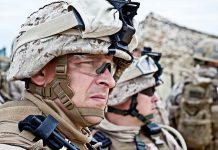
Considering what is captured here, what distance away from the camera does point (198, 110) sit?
29.7 feet

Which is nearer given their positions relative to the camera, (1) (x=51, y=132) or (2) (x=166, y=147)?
(1) (x=51, y=132)

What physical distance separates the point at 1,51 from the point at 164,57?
3.45m

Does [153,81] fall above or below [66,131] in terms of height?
below

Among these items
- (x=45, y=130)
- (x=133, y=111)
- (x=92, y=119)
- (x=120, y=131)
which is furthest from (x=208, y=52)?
(x=45, y=130)

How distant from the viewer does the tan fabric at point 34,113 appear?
256 centimetres

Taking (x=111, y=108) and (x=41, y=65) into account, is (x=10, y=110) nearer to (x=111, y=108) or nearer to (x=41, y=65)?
(x=41, y=65)

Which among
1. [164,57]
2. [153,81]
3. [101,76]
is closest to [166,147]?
[153,81]

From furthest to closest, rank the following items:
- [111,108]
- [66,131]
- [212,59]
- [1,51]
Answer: [1,51] < [212,59] < [111,108] < [66,131]

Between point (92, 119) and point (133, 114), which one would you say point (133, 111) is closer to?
point (133, 114)

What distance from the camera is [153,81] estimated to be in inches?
206

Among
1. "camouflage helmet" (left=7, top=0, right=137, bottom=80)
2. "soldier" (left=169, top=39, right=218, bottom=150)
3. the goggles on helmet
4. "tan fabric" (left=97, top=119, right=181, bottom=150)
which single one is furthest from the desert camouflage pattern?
"camouflage helmet" (left=7, top=0, right=137, bottom=80)

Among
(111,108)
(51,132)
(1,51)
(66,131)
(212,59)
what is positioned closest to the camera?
(51,132)

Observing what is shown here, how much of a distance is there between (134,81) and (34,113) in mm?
2572

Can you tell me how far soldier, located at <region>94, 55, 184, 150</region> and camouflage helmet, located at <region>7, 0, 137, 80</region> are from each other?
7.26 ft
